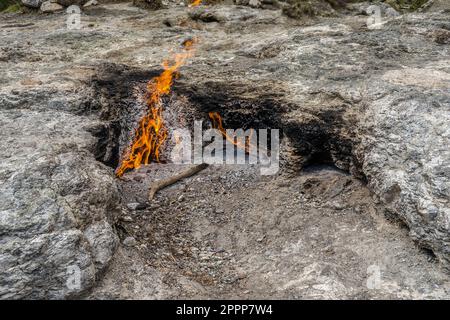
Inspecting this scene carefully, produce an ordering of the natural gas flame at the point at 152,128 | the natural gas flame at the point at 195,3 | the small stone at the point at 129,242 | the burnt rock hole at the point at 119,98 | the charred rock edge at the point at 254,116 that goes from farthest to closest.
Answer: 1. the natural gas flame at the point at 195,3
2. the natural gas flame at the point at 152,128
3. the burnt rock hole at the point at 119,98
4. the charred rock edge at the point at 254,116
5. the small stone at the point at 129,242

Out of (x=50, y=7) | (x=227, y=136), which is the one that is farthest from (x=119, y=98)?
(x=50, y=7)

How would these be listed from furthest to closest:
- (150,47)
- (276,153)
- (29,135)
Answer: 1. (150,47)
2. (276,153)
3. (29,135)

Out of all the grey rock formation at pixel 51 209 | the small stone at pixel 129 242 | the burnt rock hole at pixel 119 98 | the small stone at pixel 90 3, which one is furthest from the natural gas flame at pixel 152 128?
the small stone at pixel 90 3

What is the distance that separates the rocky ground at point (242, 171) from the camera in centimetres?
645

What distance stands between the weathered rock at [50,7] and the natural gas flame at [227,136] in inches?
232

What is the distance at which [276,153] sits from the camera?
911cm

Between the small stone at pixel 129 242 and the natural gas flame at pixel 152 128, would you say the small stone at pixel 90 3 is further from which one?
the small stone at pixel 129 242

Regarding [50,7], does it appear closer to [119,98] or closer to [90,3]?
[90,3]

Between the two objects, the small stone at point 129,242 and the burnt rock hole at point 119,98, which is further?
the burnt rock hole at point 119,98

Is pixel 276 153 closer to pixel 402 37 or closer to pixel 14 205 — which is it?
pixel 402 37

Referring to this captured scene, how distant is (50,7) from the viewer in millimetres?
12711

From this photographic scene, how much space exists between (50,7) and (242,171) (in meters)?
7.07

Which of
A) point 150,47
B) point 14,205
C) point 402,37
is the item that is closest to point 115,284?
point 14,205

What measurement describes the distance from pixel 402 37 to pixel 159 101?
4.83m
